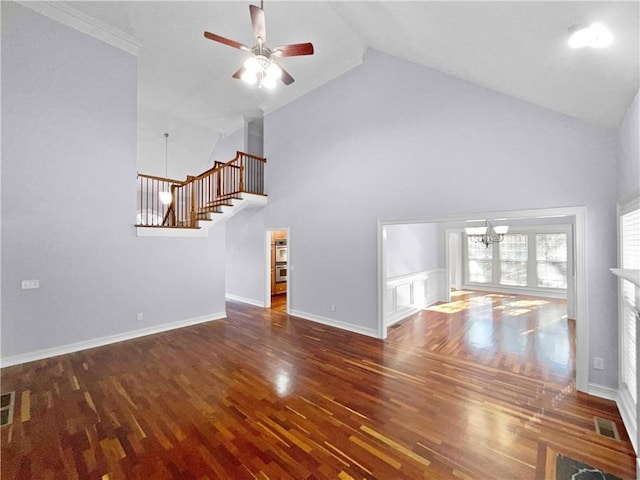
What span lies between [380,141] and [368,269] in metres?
2.31

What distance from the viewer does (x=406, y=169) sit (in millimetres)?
4398

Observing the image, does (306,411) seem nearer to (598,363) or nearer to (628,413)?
(628,413)

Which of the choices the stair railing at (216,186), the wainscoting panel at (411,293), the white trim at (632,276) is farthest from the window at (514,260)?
the stair railing at (216,186)

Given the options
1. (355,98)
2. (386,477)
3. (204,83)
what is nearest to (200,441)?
(386,477)

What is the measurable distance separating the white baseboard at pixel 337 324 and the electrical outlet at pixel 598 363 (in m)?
2.70

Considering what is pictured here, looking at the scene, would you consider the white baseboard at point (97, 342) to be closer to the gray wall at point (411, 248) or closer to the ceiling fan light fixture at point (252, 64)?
the gray wall at point (411, 248)

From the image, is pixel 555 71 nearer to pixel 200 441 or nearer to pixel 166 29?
pixel 200 441

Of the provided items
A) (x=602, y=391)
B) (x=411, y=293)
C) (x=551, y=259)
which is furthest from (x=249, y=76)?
(x=551, y=259)

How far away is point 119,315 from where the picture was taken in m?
4.64

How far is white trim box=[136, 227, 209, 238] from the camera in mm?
4921

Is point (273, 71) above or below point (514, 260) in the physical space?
above

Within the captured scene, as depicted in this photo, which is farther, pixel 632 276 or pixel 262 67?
pixel 262 67

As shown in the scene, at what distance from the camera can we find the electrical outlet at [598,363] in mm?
2900

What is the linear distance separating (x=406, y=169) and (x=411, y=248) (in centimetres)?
265
